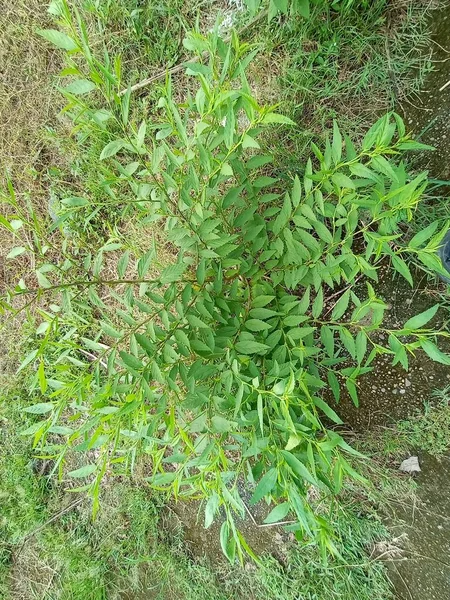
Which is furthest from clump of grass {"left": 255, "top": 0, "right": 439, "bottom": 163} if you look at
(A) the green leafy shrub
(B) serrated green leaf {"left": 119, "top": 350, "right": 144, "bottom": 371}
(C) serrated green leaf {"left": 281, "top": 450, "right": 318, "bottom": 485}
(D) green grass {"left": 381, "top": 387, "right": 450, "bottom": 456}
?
(C) serrated green leaf {"left": 281, "top": 450, "right": 318, "bottom": 485}

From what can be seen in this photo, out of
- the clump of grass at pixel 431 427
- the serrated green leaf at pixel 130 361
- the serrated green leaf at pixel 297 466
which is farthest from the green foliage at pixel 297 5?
the clump of grass at pixel 431 427

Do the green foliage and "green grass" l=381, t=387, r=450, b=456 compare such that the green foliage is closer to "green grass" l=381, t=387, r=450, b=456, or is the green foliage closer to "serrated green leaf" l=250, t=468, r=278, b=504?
"serrated green leaf" l=250, t=468, r=278, b=504

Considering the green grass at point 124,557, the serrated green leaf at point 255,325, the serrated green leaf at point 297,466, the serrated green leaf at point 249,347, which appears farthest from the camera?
the green grass at point 124,557

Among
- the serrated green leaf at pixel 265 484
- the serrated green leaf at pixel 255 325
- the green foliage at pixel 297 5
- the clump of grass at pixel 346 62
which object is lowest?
the serrated green leaf at pixel 265 484

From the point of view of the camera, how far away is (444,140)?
2.04 meters

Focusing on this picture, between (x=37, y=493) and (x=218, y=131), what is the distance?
2803 millimetres

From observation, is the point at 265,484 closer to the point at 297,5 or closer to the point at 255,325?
the point at 255,325

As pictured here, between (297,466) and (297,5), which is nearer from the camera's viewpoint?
(297,466)

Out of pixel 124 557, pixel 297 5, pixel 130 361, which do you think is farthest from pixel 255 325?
pixel 124 557

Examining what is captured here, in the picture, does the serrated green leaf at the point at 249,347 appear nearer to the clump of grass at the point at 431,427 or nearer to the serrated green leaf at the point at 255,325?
the serrated green leaf at the point at 255,325

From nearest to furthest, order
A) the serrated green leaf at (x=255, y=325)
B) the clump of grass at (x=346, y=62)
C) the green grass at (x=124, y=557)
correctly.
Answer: the serrated green leaf at (x=255, y=325)
the clump of grass at (x=346, y=62)
the green grass at (x=124, y=557)

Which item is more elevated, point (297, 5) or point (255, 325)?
point (297, 5)

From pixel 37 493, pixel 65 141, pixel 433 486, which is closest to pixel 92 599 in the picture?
pixel 37 493

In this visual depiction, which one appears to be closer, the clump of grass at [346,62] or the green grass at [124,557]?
the clump of grass at [346,62]
